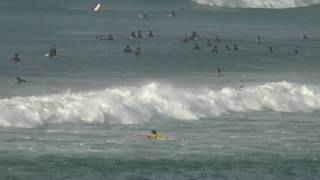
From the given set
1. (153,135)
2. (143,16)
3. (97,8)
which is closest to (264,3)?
(97,8)

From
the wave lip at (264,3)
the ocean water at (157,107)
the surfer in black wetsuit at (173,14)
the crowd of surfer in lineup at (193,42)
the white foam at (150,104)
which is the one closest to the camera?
the ocean water at (157,107)

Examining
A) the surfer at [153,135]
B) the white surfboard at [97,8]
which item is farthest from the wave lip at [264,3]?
the surfer at [153,135]

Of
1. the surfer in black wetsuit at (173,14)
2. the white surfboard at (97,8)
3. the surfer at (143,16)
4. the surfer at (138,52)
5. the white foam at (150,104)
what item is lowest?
the white foam at (150,104)

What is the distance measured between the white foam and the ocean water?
6 centimetres

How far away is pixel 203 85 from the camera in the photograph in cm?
6178

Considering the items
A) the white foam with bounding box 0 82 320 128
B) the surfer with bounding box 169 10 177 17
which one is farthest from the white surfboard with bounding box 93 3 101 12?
the white foam with bounding box 0 82 320 128

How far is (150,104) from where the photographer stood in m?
50.4

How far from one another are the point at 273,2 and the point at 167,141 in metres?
122

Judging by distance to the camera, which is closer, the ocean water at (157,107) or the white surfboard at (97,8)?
the ocean water at (157,107)

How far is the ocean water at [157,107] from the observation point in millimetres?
36969

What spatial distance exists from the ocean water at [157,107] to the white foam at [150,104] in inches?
2.3

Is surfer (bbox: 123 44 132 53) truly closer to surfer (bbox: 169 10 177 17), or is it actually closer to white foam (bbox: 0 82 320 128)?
white foam (bbox: 0 82 320 128)

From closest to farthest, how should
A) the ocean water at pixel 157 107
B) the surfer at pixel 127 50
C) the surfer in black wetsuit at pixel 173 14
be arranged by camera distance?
1. the ocean water at pixel 157 107
2. the surfer at pixel 127 50
3. the surfer in black wetsuit at pixel 173 14

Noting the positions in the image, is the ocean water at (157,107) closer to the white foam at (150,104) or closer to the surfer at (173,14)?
the white foam at (150,104)
